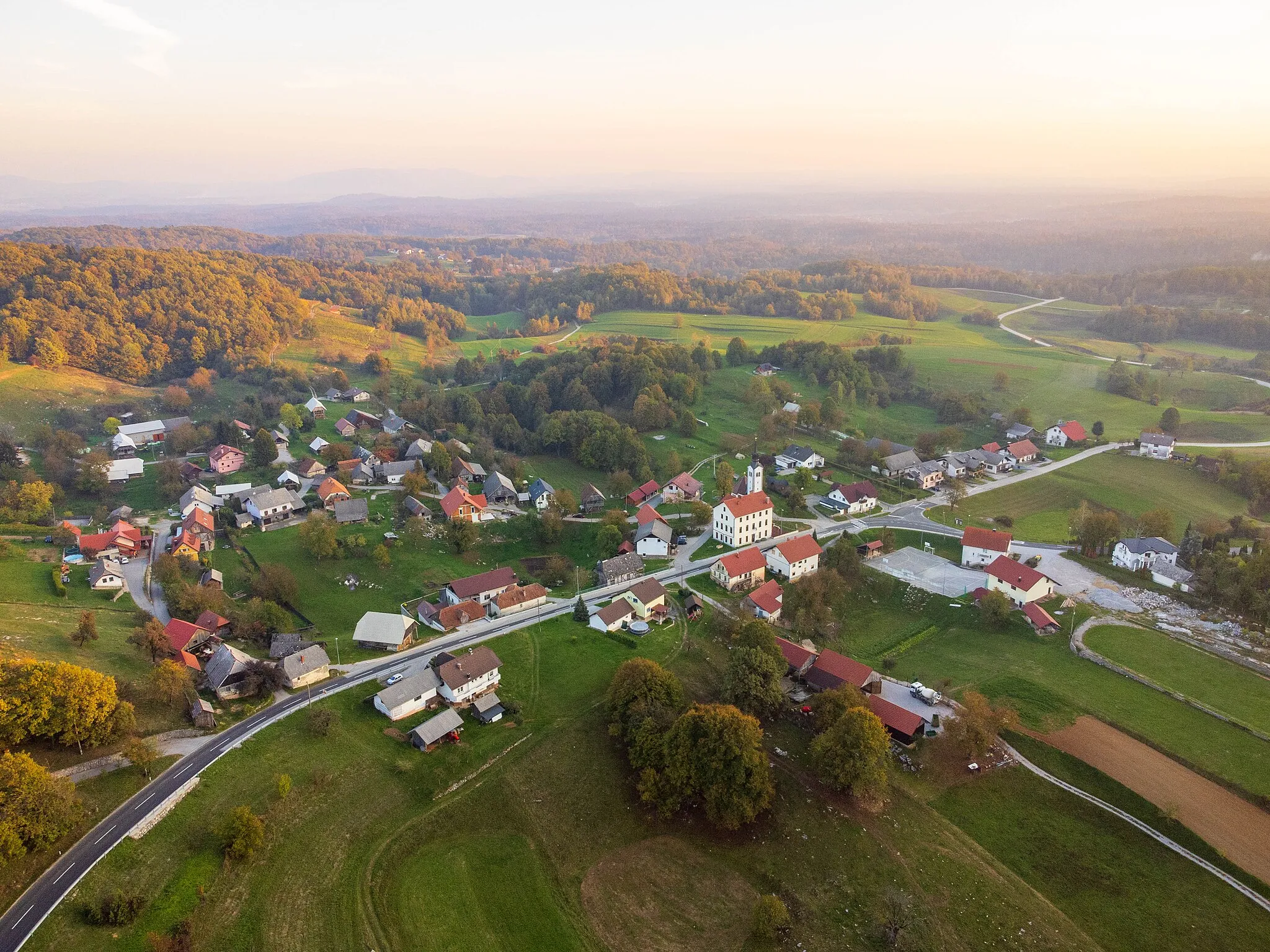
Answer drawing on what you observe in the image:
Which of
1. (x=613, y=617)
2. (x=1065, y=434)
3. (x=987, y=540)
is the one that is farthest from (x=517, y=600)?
(x=1065, y=434)

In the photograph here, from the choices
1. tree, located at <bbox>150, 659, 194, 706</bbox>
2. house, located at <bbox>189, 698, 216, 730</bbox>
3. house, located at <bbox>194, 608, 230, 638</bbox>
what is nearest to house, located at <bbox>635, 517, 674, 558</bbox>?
house, located at <bbox>194, 608, 230, 638</bbox>

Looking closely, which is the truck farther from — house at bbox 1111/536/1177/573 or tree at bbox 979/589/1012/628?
house at bbox 1111/536/1177/573

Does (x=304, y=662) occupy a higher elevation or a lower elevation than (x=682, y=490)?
higher

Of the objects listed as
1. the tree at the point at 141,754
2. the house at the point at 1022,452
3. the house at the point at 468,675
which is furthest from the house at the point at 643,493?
the tree at the point at 141,754

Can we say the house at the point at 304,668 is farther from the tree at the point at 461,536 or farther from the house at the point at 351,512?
the house at the point at 351,512

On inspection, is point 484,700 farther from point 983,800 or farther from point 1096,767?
point 1096,767

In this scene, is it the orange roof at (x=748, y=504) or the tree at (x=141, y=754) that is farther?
the orange roof at (x=748, y=504)

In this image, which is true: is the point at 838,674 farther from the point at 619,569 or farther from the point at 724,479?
the point at 724,479
